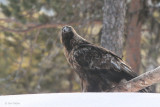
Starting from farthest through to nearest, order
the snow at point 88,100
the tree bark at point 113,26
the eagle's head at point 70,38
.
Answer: the tree bark at point 113,26 → the eagle's head at point 70,38 → the snow at point 88,100

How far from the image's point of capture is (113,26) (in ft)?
16.0

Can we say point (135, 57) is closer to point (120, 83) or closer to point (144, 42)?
point (144, 42)

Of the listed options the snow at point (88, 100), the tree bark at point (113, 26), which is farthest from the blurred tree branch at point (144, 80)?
the tree bark at point (113, 26)

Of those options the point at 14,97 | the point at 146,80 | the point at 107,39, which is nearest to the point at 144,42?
the point at 107,39

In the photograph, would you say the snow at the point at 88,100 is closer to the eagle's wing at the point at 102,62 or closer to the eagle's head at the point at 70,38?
the eagle's wing at the point at 102,62

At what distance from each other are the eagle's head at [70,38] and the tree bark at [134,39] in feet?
13.0

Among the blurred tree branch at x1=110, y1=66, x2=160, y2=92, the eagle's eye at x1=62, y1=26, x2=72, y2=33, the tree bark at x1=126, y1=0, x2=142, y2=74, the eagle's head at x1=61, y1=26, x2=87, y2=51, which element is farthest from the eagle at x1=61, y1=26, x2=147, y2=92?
the tree bark at x1=126, y1=0, x2=142, y2=74

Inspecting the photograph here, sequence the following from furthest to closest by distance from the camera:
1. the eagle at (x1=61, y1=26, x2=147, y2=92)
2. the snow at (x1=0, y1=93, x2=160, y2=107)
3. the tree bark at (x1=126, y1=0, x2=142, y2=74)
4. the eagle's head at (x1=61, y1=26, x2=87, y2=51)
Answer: the tree bark at (x1=126, y1=0, x2=142, y2=74)
the eagle's head at (x1=61, y1=26, x2=87, y2=51)
the eagle at (x1=61, y1=26, x2=147, y2=92)
the snow at (x1=0, y1=93, x2=160, y2=107)

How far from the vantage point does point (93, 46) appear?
420cm

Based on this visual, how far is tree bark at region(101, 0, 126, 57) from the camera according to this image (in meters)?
4.84

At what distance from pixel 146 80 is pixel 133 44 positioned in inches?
219

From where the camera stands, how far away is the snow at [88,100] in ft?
5.88

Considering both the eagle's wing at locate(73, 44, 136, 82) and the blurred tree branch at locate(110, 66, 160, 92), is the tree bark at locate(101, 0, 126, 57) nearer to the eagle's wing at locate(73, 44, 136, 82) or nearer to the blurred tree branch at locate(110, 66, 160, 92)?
the eagle's wing at locate(73, 44, 136, 82)

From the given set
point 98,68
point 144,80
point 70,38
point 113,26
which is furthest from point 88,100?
point 113,26
